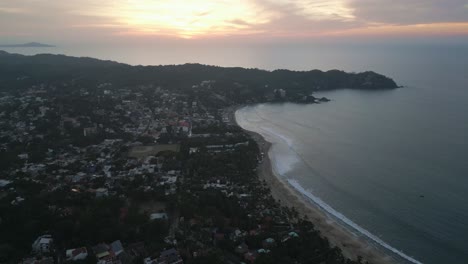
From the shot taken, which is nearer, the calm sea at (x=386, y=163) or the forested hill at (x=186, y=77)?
the calm sea at (x=386, y=163)

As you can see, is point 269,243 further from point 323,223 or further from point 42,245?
point 42,245

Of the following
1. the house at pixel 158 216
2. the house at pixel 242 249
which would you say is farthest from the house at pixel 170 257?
the house at pixel 158 216

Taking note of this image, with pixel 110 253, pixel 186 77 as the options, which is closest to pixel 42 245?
pixel 110 253

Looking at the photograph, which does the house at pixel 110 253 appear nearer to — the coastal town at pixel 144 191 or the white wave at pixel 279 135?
the coastal town at pixel 144 191

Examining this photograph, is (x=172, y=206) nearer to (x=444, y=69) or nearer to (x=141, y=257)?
(x=141, y=257)

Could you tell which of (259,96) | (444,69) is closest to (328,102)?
(259,96)

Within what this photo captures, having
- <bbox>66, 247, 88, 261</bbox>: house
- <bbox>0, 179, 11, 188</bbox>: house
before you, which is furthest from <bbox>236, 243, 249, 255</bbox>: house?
<bbox>0, 179, 11, 188</bbox>: house

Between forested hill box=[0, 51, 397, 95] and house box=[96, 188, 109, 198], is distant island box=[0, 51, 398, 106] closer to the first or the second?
forested hill box=[0, 51, 397, 95]
